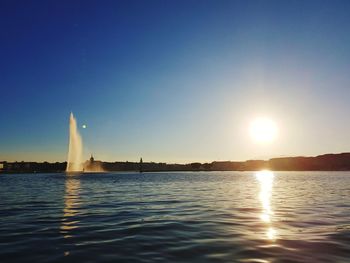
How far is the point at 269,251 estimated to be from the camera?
12.5m

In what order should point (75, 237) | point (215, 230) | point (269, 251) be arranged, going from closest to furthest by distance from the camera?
point (269, 251) → point (75, 237) → point (215, 230)

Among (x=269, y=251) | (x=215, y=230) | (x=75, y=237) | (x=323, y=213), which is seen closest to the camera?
(x=269, y=251)

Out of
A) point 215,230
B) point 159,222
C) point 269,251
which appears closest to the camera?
point 269,251

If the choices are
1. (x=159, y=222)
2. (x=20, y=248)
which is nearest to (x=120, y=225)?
(x=159, y=222)

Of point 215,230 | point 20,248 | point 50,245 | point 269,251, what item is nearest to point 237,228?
point 215,230

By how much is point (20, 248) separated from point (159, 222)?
8.38m

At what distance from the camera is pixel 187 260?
36.9ft

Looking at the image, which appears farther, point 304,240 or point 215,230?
point 215,230

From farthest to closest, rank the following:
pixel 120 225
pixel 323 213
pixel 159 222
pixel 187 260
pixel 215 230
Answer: pixel 323 213 < pixel 159 222 < pixel 120 225 < pixel 215 230 < pixel 187 260

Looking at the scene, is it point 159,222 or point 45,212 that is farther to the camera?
point 45,212

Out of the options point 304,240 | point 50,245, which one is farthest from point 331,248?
point 50,245

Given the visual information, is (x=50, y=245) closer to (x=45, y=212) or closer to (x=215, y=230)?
(x=215, y=230)

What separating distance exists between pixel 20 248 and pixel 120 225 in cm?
620

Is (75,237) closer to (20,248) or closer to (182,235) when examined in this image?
(20,248)
